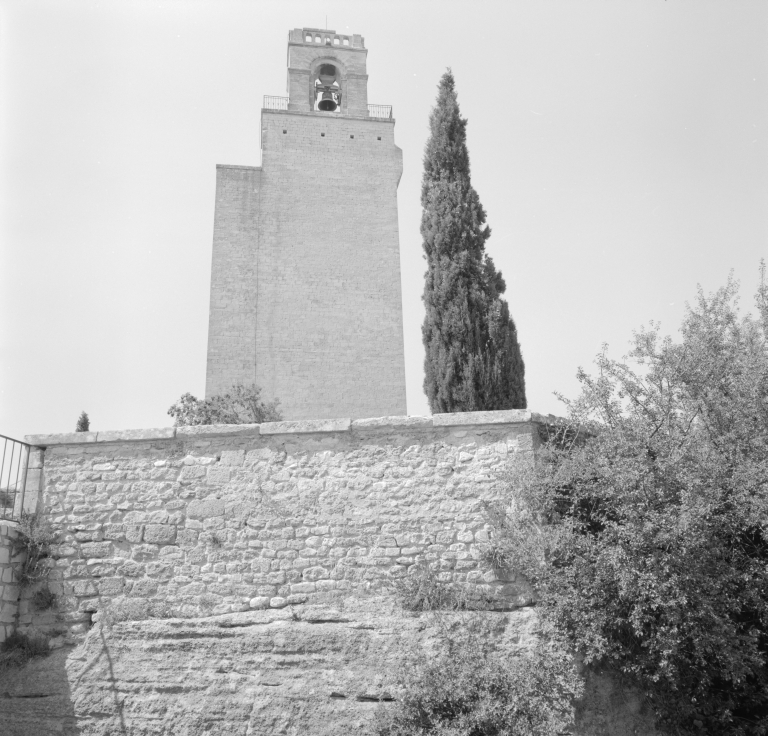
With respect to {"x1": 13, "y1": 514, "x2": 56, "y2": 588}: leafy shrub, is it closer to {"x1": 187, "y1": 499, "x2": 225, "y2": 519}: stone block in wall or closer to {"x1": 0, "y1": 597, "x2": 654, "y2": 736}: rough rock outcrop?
{"x1": 0, "y1": 597, "x2": 654, "y2": 736}: rough rock outcrop

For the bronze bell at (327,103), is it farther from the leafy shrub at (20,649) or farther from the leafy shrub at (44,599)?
the leafy shrub at (20,649)

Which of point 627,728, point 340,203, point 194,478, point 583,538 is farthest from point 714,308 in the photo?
point 340,203

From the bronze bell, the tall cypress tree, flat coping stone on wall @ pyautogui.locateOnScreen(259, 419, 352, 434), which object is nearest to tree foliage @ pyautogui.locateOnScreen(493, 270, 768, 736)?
flat coping stone on wall @ pyautogui.locateOnScreen(259, 419, 352, 434)

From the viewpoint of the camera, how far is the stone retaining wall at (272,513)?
747 cm

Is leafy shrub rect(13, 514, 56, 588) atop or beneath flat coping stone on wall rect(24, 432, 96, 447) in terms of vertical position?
beneath

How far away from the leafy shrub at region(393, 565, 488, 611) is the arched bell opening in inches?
592

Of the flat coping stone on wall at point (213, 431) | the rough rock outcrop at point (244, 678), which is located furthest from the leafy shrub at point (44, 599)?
the flat coping stone on wall at point (213, 431)

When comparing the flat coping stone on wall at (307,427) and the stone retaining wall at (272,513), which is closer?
the stone retaining wall at (272,513)

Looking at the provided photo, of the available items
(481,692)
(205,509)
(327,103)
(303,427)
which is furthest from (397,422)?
(327,103)

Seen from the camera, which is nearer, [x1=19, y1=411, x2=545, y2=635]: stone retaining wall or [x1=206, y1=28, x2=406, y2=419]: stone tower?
[x1=19, y1=411, x2=545, y2=635]: stone retaining wall

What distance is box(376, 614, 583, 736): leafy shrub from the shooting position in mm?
6246

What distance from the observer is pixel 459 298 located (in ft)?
38.7

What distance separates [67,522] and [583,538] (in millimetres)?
5188

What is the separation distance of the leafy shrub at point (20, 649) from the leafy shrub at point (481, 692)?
3440mm
